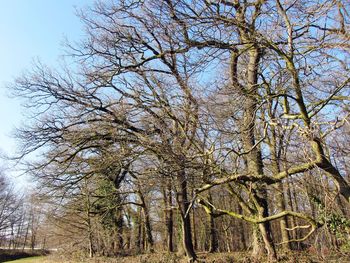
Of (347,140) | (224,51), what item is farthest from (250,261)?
(224,51)

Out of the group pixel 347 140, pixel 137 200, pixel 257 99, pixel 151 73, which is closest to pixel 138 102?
pixel 151 73

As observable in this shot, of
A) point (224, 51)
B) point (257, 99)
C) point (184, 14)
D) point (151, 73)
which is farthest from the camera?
point (151, 73)

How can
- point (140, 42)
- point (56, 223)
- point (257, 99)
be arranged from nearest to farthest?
1. point (257, 99)
2. point (140, 42)
3. point (56, 223)

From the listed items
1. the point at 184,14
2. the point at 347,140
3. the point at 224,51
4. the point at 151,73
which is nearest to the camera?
the point at 184,14

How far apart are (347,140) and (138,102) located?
6495 mm

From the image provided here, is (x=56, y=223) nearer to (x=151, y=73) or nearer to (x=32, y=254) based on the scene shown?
(x=151, y=73)

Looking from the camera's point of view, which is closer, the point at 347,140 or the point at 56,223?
the point at 347,140

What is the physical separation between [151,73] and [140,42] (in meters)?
1.47

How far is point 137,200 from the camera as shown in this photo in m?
21.5

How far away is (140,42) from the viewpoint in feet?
37.4

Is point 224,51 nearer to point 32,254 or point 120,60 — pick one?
point 120,60

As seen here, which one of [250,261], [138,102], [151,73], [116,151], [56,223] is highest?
[151,73]

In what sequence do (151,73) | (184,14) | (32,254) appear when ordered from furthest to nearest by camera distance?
(32,254)
(151,73)
(184,14)

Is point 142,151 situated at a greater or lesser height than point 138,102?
lesser
